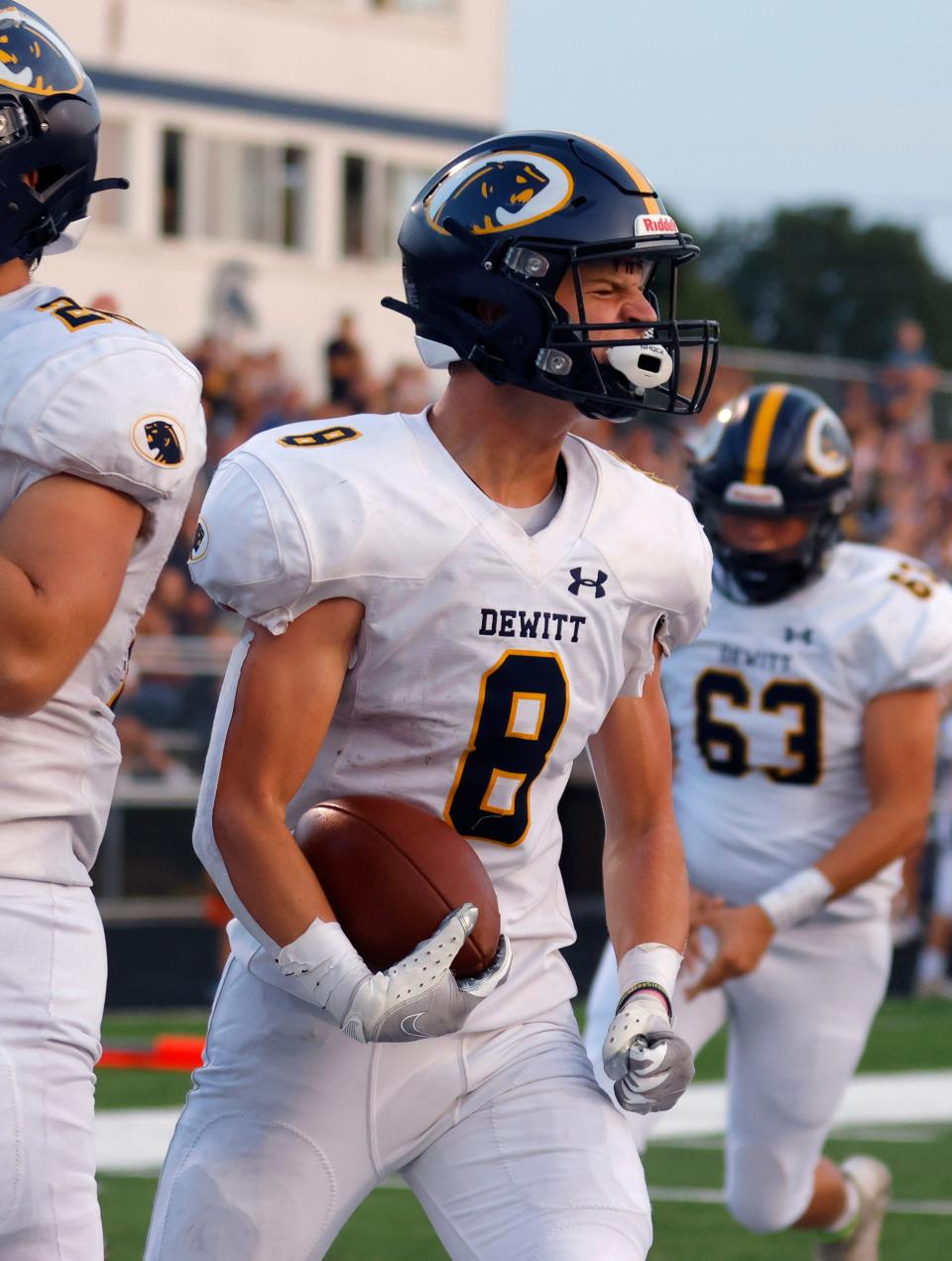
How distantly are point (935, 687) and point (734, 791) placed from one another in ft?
1.69

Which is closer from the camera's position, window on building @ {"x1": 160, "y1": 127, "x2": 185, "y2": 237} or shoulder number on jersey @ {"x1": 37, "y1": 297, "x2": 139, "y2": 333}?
shoulder number on jersey @ {"x1": 37, "y1": 297, "x2": 139, "y2": 333}

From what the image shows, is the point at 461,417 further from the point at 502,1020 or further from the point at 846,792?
the point at 846,792

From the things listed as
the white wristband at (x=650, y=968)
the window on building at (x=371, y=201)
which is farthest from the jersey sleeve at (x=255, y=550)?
the window on building at (x=371, y=201)

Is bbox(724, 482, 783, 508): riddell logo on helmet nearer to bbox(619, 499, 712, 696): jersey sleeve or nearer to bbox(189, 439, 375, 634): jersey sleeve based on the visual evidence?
bbox(619, 499, 712, 696): jersey sleeve

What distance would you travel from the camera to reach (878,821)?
4742 millimetres

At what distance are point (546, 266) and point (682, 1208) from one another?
3777 mm

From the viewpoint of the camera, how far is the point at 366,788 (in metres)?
2.97

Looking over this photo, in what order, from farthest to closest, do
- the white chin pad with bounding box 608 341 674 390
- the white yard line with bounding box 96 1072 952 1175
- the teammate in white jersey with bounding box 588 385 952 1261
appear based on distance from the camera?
the white yard line with bounding box 96 1072 952 1175, the teammate in white jersey with bounding box 588 385 952 1261, the white chin pad with bounding box 608 341 674 390

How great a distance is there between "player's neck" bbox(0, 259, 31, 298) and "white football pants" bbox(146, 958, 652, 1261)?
99 cm

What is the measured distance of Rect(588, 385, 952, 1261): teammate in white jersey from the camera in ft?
15.6

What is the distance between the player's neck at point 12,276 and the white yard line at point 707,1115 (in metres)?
3.86

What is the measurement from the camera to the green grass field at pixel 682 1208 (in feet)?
Result: 18.0

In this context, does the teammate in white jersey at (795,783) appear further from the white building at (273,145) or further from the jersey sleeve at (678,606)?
the white building at (273,145)

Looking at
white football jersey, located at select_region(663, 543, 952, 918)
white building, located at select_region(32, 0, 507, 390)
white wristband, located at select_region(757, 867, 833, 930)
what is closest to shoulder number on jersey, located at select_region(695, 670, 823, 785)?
white football jersey, located at select_region(663, 543, 952, 918)
